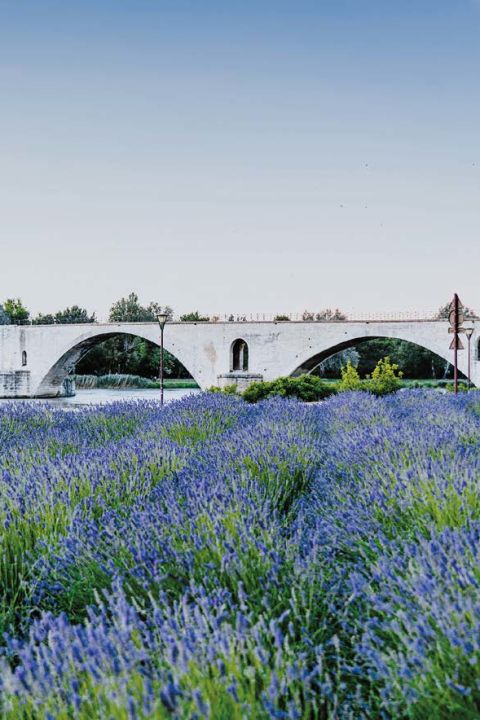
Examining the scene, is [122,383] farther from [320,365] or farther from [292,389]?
[292,389]

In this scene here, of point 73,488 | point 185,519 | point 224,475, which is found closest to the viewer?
point 185,519

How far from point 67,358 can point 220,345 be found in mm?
11804

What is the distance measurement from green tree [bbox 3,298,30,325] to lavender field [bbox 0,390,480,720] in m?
64.5

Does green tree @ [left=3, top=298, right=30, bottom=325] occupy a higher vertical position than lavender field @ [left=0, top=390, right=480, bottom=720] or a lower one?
higher

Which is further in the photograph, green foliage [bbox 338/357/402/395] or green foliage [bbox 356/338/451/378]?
green foliage [bbox 356/338/451/378]

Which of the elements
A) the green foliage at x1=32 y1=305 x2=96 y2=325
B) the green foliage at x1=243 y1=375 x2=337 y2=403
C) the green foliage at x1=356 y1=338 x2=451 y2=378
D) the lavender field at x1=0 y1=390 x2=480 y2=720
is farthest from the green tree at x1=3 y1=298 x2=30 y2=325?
the lavender field at x1=0 y1=390 x2=480 y2=720

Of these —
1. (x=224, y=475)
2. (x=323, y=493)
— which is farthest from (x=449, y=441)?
(x=224, y=475)

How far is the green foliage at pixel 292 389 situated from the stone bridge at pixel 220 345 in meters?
12.8

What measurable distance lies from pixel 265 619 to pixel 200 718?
0.64 m

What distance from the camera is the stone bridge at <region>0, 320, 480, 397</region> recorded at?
106 ft

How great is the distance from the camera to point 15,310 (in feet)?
221

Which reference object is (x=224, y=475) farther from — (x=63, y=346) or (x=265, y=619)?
(x=63, y=346)

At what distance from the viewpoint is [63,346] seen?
138ft

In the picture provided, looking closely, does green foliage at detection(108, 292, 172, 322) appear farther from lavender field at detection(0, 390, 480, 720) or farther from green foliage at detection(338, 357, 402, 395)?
lavender field at detection(0, 390, 480, 720)
